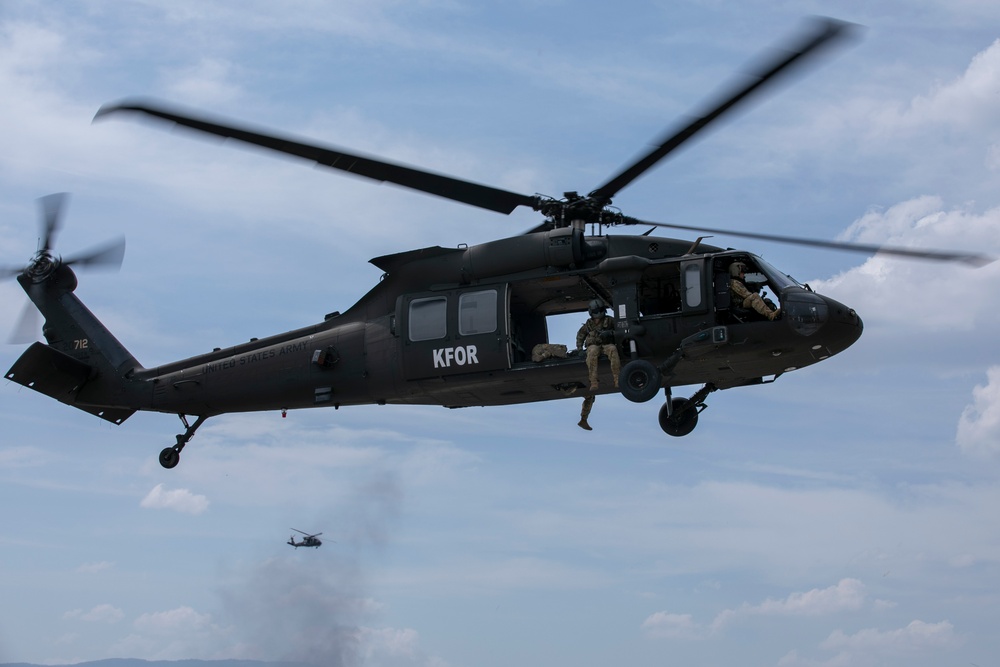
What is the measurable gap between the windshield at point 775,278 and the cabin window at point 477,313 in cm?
403

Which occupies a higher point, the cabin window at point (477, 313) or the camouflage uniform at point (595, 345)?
the cabin window at point (477, 313)

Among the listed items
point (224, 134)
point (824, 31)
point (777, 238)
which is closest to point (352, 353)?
point (224, 134)

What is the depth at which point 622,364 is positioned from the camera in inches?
662

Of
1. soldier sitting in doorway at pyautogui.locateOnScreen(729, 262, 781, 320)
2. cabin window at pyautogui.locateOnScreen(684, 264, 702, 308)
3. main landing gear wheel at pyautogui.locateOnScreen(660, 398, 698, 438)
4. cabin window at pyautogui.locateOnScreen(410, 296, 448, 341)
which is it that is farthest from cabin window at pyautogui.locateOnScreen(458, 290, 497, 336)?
soldier sitting in doorway at pyautogui.locateOnScreen(729, 262, 781, 320)

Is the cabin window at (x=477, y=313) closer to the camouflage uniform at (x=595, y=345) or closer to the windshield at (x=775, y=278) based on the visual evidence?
the camouflage uniform at (x=595, y=345)

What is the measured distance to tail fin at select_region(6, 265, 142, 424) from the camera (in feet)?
68.2

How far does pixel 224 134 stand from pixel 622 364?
22.2 ft

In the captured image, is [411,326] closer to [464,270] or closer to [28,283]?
[464,270]

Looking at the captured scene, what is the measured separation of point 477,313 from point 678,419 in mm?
3684

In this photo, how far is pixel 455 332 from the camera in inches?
693

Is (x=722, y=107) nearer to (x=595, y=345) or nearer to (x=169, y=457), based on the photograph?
(x=595, y=345)

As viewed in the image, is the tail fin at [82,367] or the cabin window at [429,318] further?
the tail fin at [82,367]

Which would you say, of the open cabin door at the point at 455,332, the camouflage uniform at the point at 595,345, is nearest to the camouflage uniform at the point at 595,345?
the camouflage uniform at the point at 595,345

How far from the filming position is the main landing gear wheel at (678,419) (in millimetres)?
18094
